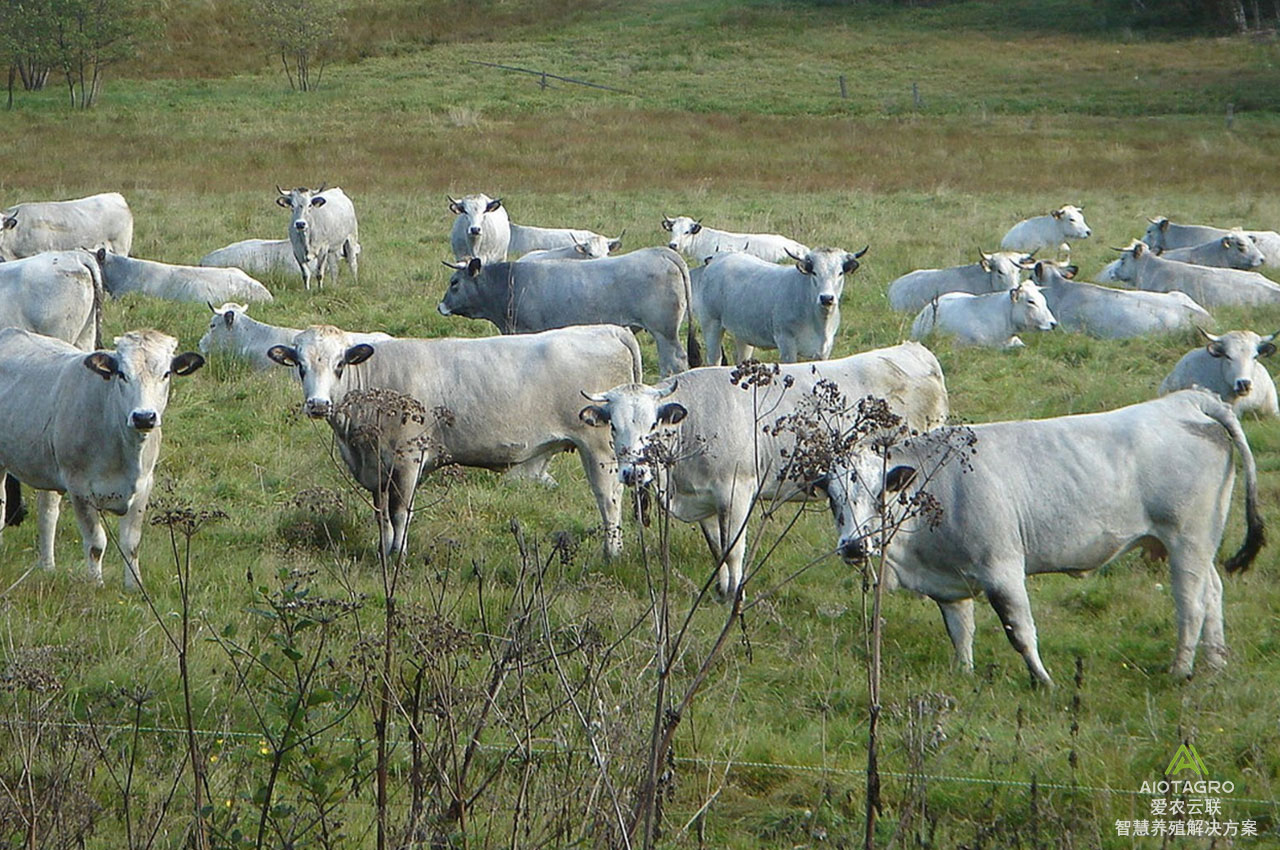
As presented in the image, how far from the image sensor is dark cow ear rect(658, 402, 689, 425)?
7.95 metres

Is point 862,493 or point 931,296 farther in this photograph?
point 931,296

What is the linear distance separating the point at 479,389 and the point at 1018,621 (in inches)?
168

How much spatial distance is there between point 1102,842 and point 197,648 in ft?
14.4

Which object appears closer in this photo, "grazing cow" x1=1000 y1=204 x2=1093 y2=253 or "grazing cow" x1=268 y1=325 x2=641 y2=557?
"grazing cow" x1=268 y1=325 x2=641 y2=557

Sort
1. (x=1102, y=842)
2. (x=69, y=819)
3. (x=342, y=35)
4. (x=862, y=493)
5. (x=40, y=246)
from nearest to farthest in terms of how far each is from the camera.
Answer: (x=69, y=819) → (x=1102, y=842) → (x=862, y=493) → (x=40, y=246) → (x=342, y=35)

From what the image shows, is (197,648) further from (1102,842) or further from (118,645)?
(1102,842)

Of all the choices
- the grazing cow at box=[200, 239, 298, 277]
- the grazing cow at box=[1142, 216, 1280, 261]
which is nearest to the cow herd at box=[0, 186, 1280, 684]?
the grazing cow at box=[1142, 216, 1280, 261]

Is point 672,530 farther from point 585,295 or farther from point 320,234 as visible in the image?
point 320,234

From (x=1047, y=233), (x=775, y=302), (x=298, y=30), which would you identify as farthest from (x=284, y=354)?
(x=298, y=30)

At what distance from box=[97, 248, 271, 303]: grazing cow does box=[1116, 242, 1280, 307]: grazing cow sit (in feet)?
38.3

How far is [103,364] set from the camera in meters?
7.84

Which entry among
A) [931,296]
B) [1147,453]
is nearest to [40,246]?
[931,296]

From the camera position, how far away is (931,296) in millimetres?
17016

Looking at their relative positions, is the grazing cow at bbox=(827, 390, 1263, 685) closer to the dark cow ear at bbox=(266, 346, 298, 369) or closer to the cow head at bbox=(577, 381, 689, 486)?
the cow head at bbox=(577, 381, 689, 486)
